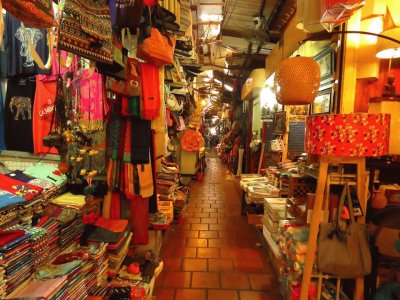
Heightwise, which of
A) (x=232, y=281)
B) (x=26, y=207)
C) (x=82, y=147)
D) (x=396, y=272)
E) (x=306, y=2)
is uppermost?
(x=306, y=2)

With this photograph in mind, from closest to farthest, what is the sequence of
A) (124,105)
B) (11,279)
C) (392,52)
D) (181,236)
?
1. (11,279)
2. (392,52)
3. (124,105)
4. (181,236)

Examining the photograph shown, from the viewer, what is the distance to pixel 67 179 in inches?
108

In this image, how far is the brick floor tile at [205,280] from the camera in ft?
9.18

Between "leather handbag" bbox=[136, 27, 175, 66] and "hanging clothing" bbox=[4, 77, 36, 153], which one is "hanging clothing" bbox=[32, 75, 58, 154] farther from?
"leather handbag" bbox=[136, 27, 175, 66]

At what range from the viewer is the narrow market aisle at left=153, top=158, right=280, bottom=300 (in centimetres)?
270

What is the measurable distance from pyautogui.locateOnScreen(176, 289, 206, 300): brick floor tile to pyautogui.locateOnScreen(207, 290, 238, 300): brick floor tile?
7 cm

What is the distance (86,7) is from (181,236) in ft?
10.9

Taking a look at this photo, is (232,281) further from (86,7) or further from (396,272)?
(86,7)

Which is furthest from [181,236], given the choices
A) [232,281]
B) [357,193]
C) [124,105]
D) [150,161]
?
[357,193]

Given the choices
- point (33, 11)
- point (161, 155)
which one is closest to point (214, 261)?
point (161, 155)

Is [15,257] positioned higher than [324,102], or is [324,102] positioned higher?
[324,102]

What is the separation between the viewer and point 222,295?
2641mm

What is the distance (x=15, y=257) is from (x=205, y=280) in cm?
202

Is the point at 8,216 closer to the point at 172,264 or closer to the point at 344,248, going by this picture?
the point at 172,264
